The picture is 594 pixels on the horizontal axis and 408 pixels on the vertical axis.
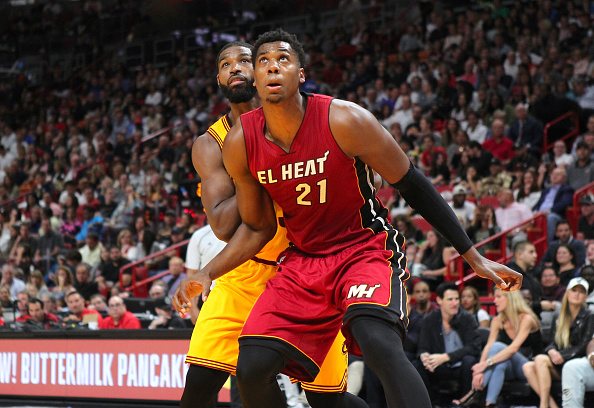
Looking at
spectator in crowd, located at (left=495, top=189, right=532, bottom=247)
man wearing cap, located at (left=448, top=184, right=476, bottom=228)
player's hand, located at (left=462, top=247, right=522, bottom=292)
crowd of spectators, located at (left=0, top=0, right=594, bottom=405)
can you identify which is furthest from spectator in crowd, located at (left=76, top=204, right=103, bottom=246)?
player's hand, located at (left=462, top=247, right=522, bottom=292)

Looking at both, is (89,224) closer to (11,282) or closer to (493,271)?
(11,282)

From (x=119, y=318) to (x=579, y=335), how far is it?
188 inches

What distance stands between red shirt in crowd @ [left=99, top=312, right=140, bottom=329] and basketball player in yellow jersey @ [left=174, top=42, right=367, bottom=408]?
16.1 feet

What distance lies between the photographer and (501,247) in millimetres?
10508

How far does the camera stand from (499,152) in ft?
40.2

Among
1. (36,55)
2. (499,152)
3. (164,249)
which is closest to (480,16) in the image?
(499,152)

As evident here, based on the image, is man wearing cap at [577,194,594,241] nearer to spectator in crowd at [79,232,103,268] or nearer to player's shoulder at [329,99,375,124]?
player's shoulder at [329,99,375,124]

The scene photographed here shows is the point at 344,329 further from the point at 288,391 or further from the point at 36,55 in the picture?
the point at 36,55

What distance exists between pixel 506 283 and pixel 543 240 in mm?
7208

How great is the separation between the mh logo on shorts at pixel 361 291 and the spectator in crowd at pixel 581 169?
8.33 m

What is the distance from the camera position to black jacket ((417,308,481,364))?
7437 millimetres

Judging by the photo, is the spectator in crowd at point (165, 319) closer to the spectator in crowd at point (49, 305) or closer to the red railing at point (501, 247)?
the spectator in crowd at point (49, 305)

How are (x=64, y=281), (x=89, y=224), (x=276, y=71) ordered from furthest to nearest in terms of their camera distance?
(x=89, y=224) → (x=64, y=281) → (x=276, y=71)

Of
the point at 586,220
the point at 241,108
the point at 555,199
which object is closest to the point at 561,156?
the point at 555,199
